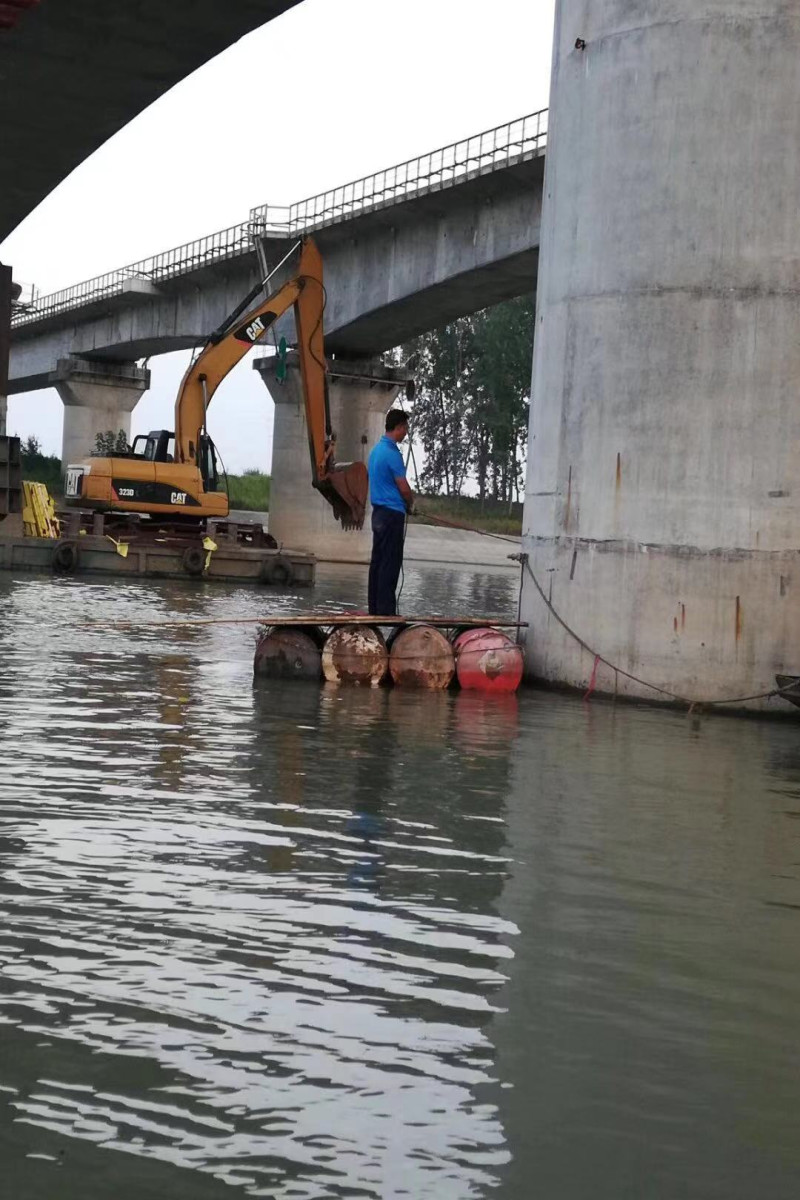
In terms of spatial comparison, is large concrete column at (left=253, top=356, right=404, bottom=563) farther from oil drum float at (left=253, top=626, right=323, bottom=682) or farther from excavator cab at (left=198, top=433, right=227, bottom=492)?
oil drum float at (left=253, top=626, right=323, bottom=682)

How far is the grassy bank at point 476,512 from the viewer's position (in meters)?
83.1

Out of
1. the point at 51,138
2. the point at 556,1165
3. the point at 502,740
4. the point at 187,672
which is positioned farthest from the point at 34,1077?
the point at 51,138

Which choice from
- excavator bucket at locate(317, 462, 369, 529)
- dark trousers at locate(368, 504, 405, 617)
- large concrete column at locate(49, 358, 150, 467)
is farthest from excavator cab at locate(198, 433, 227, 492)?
large concrete column at locate(49, 358, 150, 467)

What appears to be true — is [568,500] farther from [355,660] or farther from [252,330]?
[252,330]

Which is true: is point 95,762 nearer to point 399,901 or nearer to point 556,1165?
point 399,901

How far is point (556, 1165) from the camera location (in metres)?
4.15

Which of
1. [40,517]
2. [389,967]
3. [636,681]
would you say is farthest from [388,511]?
[40,517]

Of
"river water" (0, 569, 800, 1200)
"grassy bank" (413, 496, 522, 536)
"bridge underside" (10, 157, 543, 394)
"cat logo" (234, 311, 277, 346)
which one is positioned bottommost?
"river water" (0, 569, 800, 1200)

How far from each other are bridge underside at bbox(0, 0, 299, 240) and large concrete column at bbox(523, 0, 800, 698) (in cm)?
387

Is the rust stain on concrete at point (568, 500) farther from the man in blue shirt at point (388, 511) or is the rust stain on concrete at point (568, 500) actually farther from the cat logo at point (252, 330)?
the cat logo at point (252, 330)

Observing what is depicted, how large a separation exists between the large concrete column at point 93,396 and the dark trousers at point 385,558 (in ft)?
194

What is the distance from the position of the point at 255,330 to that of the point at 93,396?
126 feet

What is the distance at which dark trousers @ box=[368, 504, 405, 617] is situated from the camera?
673 inches

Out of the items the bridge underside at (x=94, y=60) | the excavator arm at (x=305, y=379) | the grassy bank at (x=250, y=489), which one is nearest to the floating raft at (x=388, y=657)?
the bridge underside at (x=94, y=60)
